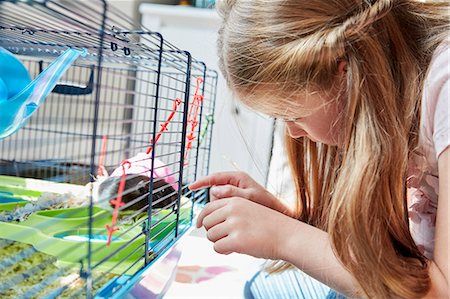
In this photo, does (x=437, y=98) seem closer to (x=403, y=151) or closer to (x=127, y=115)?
(x=403, y=151)

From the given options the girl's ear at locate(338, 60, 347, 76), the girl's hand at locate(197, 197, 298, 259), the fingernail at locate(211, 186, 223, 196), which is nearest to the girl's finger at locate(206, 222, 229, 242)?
the girl's hand at locate(197, 197, 298, 259)

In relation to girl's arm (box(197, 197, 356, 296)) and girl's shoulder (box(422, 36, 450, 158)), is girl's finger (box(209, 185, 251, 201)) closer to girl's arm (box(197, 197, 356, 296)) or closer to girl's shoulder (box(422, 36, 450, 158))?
girl's arm (box(197, 197, 356, 296))

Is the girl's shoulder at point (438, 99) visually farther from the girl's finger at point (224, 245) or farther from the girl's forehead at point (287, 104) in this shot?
the girl's finger at point (224, 245)

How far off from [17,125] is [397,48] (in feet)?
1.60

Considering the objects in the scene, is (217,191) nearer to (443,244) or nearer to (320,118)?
(320,118)

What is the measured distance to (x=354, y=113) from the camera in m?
0.62

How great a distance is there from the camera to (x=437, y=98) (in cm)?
63

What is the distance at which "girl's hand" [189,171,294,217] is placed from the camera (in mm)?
779

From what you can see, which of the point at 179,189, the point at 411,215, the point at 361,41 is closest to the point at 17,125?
the point at 179,189

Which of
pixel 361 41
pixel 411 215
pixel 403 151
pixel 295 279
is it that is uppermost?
pixel 361 41

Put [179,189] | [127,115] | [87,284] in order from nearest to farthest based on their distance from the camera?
[87,284] → [179,189] → [127,115]

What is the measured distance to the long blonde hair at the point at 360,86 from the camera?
59cm

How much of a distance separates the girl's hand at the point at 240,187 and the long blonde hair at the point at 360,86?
0.17 m

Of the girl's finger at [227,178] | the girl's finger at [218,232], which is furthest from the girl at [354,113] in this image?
the girl's finger at [227,178]
